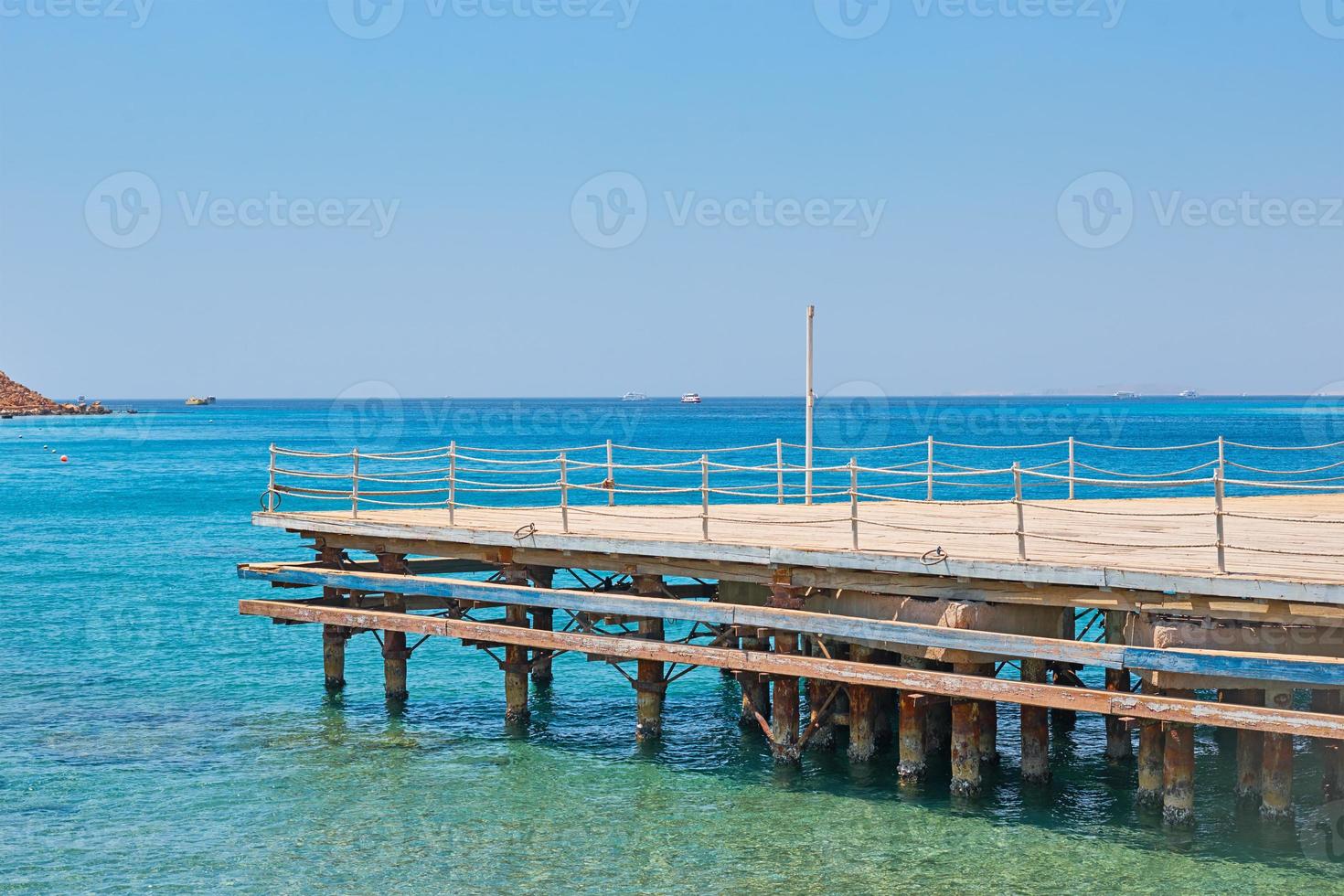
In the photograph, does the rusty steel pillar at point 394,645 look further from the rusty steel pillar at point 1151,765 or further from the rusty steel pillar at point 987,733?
the rusty steel pillar at point 1151,765

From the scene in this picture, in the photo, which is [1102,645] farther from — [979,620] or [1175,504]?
[1175,504]

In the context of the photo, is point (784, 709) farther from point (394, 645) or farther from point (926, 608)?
point (394, 645)

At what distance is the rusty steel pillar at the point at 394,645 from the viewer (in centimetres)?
2116

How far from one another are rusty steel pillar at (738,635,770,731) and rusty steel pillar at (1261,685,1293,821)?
5795mm

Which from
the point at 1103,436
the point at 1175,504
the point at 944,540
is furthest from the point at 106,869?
the point at 1103,436

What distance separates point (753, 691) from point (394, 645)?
5.98 meters

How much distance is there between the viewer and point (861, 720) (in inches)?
698

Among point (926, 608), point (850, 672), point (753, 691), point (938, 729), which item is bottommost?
point (938, 729)

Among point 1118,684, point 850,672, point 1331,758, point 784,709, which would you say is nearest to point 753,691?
point 784,709

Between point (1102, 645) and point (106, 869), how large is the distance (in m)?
10.7

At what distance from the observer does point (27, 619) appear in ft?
102

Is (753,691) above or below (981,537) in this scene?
below

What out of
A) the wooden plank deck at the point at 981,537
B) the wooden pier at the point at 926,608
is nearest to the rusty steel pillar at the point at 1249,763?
the wooden pier at the point at 926,608

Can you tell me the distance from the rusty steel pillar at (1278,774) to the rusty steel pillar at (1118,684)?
5.07ft
